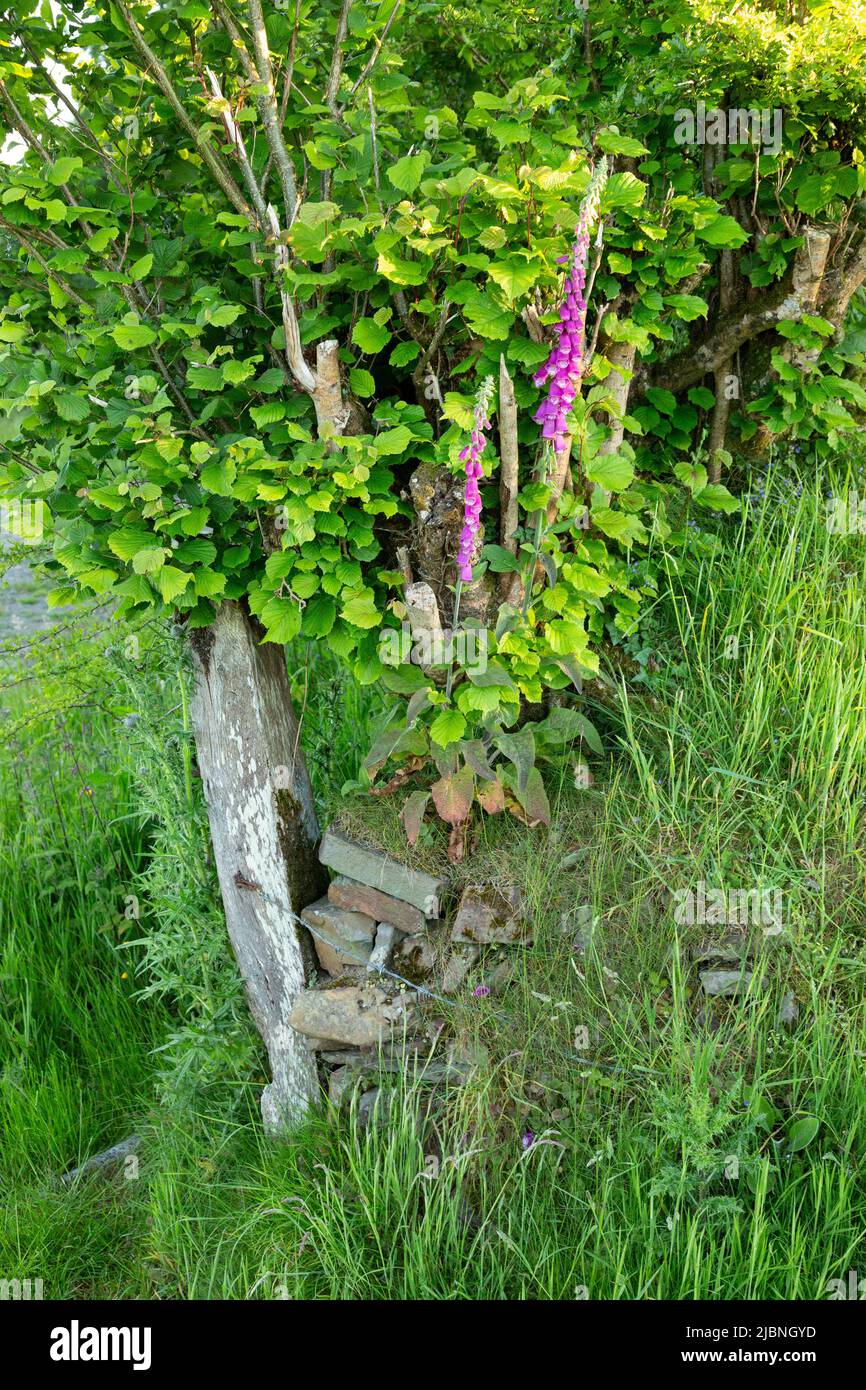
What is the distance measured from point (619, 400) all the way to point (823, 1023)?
183 centimetres

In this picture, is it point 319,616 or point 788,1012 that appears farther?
point 319,616

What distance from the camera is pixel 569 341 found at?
256 centimetres

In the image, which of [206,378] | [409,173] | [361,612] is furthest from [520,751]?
[409,173]

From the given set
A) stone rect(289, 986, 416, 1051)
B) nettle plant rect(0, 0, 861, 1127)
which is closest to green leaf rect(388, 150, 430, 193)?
nettle plant rect(0, 0, 861, 1127)

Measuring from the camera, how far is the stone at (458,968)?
2895 mm

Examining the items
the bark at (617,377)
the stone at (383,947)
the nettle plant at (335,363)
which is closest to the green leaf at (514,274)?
the nettle plant at (335,363)

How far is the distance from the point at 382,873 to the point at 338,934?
1.03ft

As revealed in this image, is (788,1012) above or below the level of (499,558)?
below

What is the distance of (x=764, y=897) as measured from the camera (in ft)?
8.78

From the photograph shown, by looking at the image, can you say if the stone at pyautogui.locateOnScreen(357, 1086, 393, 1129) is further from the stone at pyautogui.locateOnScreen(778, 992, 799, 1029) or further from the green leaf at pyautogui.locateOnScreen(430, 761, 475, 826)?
the stone at pyautogui.locateOnScreen(778, 992, 799, 1029)

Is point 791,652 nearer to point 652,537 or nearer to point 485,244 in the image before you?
point 652,537

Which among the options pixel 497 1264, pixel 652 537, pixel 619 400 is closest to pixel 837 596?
pixel 652 537

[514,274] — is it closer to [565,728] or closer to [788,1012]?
[565,728]

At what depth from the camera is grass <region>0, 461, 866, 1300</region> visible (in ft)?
7.80
